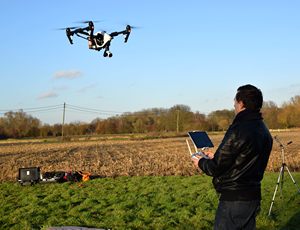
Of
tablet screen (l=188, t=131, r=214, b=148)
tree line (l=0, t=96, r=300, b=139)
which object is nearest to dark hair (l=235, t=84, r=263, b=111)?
tablet screen (l=188, t=131, r=214, b=148)

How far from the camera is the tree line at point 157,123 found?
89.0 metres

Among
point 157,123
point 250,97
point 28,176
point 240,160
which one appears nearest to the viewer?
point 240,160

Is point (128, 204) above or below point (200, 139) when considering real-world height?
below

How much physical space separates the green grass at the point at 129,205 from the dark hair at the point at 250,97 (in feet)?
15.5

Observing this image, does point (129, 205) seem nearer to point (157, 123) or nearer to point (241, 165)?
point (241, 165)

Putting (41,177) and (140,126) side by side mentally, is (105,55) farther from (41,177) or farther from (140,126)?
(140,126)

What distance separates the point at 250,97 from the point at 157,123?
9005 centimetres

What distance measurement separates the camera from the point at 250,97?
3.91 metres

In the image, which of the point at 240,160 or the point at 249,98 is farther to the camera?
the point at 249,98

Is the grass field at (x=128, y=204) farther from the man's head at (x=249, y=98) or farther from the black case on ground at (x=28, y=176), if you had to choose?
the man's head at (x=249, y=98)

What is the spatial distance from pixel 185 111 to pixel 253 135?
8742cm

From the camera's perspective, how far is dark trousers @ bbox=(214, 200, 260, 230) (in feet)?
12.5

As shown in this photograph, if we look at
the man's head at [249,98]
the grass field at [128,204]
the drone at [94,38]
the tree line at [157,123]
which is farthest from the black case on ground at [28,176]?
the tree line at [157,123]

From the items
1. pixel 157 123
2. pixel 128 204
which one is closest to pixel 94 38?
pixel 128 204
